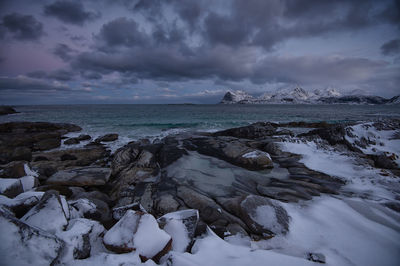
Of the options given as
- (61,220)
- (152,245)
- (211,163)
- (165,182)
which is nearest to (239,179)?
(211,163)

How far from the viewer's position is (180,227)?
3.23 meters

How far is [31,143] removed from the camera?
16.2 metres

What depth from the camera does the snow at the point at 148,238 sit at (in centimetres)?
260

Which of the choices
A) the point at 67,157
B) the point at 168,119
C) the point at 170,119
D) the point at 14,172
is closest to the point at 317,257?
the point at 14,172

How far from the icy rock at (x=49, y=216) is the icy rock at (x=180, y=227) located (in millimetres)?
1735

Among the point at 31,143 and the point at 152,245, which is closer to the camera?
the point at 152,245

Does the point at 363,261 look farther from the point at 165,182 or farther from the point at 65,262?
the point at 165,182

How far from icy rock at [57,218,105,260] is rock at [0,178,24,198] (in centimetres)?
283

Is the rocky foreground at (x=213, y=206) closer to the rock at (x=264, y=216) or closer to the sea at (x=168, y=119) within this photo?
the rock at (x=264, y=216)

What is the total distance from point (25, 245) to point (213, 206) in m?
3.59

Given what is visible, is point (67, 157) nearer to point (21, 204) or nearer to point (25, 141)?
point (25, 141)

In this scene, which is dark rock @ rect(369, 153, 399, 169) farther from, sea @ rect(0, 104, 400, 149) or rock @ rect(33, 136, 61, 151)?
rock @ rect(33, 136, 61, 151)

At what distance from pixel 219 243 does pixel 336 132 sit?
11246 mm

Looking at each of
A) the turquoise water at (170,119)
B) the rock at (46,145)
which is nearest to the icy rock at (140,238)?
the rock at (46,145)
